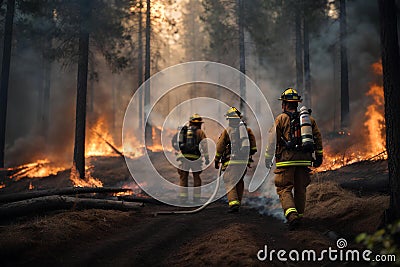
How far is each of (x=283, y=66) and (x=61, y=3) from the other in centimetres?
2615

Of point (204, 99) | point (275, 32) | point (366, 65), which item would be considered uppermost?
point (275, 32)

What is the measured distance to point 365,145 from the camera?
12.9 m

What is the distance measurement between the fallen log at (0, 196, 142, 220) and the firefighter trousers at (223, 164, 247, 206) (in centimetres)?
267

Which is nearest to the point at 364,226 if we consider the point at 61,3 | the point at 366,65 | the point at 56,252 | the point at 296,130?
the point at 296,130

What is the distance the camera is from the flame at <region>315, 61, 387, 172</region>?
1243 centimetres

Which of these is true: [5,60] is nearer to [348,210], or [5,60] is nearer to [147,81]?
[147,81]

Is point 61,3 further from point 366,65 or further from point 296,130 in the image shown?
point 366,65

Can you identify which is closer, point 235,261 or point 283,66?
point 235,261

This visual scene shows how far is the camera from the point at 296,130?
6316 millimetres

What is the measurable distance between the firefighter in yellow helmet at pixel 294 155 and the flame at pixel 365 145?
6.34m

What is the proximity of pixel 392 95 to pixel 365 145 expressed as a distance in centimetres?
823

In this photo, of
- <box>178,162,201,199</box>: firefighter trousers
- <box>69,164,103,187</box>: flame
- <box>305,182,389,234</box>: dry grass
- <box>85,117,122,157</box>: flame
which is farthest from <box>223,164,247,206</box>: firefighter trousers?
<box>85,117,122,157</box>: flame

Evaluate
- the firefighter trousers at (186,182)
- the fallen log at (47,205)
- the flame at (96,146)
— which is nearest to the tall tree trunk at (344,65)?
the firefighter trousers at (186,182)

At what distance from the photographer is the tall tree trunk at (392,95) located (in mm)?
5184
